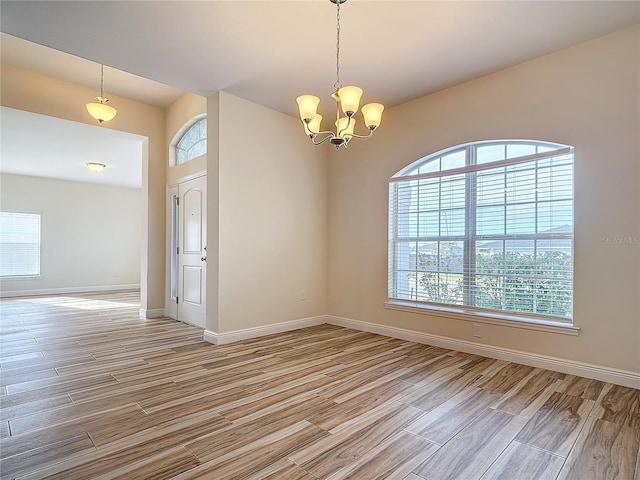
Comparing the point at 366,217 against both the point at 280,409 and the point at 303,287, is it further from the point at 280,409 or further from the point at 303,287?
the point at 280,409

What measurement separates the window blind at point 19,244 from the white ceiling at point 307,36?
6.04 m

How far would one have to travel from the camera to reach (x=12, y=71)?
442 centimetres

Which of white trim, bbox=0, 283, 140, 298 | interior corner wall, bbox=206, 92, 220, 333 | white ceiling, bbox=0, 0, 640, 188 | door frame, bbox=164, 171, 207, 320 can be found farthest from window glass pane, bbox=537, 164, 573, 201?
white trim, bbox=0, 283, 140, 298

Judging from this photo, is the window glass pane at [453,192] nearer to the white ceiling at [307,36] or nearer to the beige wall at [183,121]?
the white ceiling at [307,36]

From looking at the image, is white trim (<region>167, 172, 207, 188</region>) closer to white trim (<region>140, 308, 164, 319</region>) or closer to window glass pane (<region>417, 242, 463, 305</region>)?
white trim (<region>140, 308, 164, 319</region>)

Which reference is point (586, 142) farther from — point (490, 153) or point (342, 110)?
point (342, 110)

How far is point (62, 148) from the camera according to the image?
6219mm

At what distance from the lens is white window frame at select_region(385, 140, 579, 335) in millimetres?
3158

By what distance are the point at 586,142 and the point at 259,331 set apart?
156 inches

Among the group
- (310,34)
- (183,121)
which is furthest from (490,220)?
(183,121)

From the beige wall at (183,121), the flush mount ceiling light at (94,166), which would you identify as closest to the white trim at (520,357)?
the beige wall at (183,121)

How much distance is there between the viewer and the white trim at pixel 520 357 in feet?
9.07

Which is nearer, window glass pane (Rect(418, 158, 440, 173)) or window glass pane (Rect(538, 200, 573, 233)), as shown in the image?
window glass pane (Rect(538, 200, 573, 233))

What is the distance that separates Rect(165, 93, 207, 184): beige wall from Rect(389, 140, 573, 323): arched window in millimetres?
2834
